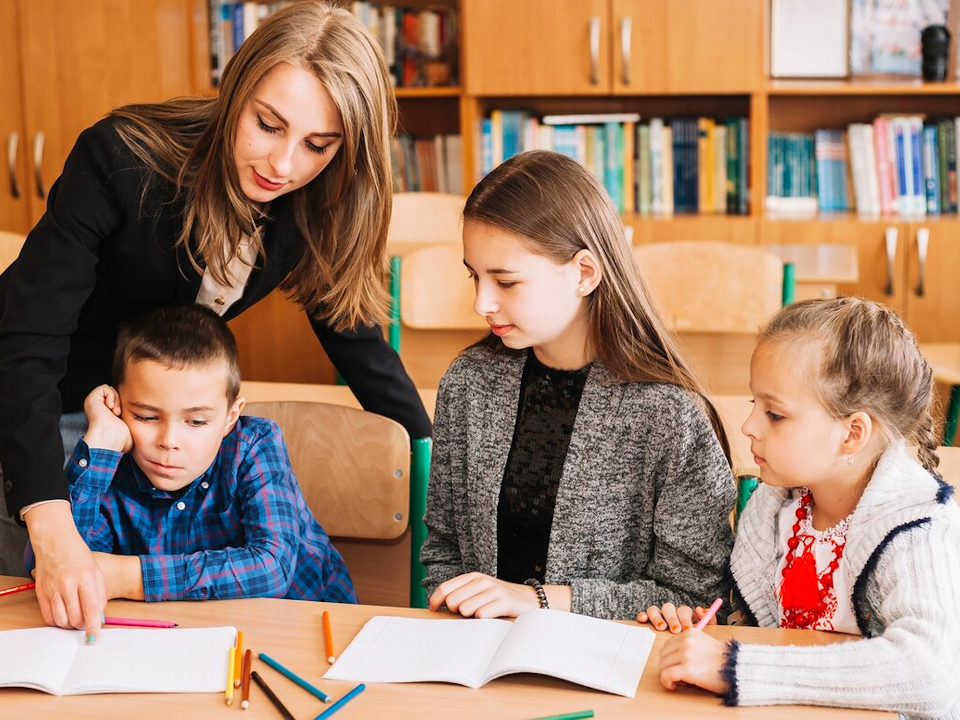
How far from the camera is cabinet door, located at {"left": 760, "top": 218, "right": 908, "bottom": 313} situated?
3389 mm

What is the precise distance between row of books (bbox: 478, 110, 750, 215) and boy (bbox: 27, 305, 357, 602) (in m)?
2.27

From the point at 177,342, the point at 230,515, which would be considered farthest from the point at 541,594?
the point at 177,342

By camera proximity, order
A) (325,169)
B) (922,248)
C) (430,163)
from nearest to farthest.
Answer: (325,169)
(922,248)
(430,163)

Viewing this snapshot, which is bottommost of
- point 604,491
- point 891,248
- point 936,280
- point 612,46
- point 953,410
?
point 953,410

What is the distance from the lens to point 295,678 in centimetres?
108

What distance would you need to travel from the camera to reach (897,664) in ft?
3.42

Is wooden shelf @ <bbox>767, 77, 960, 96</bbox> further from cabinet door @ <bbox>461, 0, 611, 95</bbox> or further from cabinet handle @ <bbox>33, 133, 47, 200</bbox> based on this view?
cabinet handle @ <bbox>33, 133, 47, 200</bbox>

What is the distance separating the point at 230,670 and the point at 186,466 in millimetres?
473

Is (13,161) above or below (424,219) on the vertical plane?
above

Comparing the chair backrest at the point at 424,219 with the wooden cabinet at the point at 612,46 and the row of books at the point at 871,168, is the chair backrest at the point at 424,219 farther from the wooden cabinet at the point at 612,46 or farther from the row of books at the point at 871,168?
the row of books at the point at 871,168

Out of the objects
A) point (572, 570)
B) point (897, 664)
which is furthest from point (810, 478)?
point (572, 570)

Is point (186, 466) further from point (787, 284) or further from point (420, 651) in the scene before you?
point (787, 284)

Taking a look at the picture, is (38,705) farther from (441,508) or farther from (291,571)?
(441,508)

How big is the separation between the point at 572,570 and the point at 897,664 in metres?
0.54
